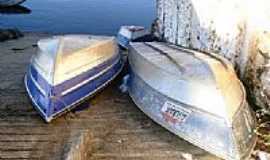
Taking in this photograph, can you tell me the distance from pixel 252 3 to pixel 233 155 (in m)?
1.58

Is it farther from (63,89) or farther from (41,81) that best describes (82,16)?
(63,89)

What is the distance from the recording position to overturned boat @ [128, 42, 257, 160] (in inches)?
143

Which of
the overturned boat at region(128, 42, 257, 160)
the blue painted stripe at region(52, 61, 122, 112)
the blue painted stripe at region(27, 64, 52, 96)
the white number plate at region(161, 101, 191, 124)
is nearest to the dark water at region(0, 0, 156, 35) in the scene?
the blue painted stripe at region(52, 61, 122, 112)

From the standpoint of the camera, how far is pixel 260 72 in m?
4.39

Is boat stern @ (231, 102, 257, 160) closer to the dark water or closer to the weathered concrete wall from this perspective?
the weathered concrete wall

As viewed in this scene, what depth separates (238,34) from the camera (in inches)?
181

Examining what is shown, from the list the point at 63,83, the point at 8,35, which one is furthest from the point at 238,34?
the point at 8,35

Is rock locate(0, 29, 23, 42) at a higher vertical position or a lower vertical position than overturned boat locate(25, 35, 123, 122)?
lower

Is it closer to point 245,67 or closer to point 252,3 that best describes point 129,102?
point 245,67

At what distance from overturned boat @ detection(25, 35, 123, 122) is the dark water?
15.3 ft

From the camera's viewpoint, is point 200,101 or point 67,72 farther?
point 67,72

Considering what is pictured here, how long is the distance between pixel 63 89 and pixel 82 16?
6.76 metres

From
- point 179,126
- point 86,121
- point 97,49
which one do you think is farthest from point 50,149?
point 97,49

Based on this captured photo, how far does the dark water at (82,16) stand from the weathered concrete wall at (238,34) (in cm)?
471
